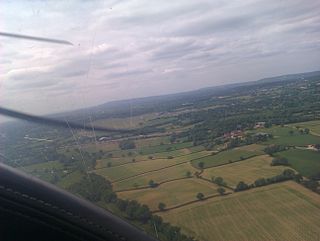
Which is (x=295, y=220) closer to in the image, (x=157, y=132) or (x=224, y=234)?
(x=224, y=234)

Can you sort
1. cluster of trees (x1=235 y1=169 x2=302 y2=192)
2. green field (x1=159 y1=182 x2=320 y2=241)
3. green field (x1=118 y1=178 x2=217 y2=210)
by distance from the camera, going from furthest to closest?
cluster of trees (x1=235 y1=169 x2=302 y2=192) → green field (x1=118 y1=178 x2=217 y2=210) → green field (x1=159 y1=182 x2=320 y2=241)

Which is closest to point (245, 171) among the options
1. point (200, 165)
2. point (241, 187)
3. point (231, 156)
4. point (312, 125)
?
point (200, 165)

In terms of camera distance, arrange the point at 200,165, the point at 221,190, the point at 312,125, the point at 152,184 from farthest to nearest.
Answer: the point at 312,125 → the point at 200,165 → the point at 221,190 → the point at 152,184

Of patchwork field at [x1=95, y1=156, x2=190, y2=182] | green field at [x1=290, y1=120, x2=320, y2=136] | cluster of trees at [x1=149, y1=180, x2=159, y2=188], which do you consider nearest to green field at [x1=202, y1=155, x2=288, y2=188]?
patchwork field at [x1=95, y1=156, x2=190, y2=182]

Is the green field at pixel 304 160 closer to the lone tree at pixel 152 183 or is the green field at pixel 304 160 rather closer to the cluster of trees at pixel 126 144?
the lone tree at pixel 152 183

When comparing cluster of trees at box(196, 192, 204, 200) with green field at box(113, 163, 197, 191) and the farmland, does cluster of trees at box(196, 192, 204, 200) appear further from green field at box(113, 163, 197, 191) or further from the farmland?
green field at box(113, 163, 197, 191)

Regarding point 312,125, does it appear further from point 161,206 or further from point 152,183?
point 161,206
